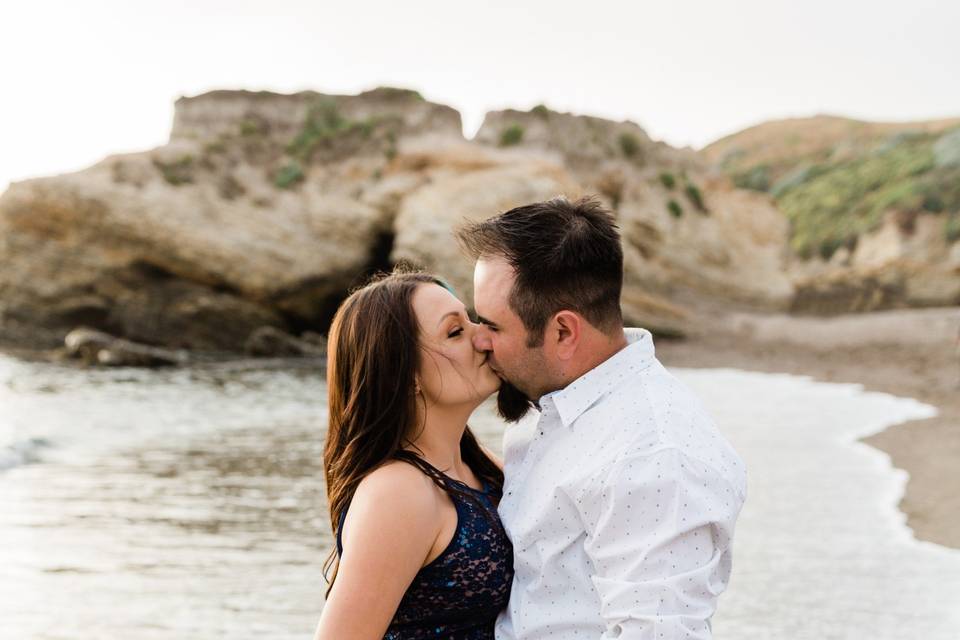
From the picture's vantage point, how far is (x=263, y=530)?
7.78 metres

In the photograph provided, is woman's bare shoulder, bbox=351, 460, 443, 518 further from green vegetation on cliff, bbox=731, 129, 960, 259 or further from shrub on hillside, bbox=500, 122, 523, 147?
green vegetation on cliff, bbox=731, 129, 960, 259

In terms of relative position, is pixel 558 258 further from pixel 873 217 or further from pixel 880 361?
pixel 873 217

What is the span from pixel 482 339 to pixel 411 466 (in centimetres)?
40

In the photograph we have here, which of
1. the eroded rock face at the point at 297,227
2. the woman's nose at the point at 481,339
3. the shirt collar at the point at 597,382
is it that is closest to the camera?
the shirt collar at the point at 597,382

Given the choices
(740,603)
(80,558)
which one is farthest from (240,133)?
(740,603)

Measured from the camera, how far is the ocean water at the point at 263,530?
566cm

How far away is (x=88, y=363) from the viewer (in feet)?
78.2

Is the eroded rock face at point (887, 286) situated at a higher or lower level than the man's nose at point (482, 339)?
lower

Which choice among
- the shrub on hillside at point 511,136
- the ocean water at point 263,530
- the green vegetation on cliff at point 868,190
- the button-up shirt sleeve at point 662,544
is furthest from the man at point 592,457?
the green vegetation on cliff at point 868,190

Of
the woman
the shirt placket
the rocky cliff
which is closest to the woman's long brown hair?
the woman

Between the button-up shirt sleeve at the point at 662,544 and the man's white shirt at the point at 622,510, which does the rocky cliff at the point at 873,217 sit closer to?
the man's white shirt at the point at 622,510

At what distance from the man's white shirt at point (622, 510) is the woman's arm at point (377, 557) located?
11.5 inches

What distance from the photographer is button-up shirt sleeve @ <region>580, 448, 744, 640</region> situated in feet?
6.57

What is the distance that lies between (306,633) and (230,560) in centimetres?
161
